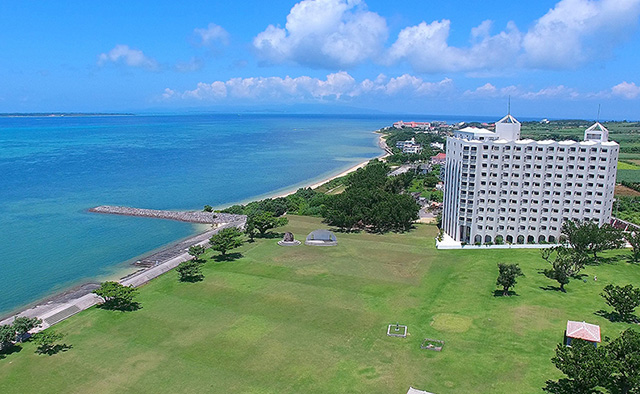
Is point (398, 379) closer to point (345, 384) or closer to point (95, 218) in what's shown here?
point (345, 384)

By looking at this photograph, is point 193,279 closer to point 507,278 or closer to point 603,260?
point 507,278

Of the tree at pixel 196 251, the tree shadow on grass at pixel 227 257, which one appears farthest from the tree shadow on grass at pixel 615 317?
the tree at pixel 196 251

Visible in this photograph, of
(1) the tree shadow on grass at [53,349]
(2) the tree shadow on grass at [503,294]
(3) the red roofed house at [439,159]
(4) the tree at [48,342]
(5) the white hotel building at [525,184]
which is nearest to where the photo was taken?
(4) the tree at [48,342]

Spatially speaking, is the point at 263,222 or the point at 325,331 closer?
the point at 325,331

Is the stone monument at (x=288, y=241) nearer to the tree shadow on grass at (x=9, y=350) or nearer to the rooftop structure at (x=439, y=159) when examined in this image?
the tree shadow on grass at (x=9, y=350)

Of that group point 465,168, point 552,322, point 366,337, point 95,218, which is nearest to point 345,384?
point 366,337

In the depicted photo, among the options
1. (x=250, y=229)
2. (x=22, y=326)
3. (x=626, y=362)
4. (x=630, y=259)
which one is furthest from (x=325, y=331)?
(x=630, y=259)

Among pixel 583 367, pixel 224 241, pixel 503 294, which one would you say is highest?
pixel 583 367
